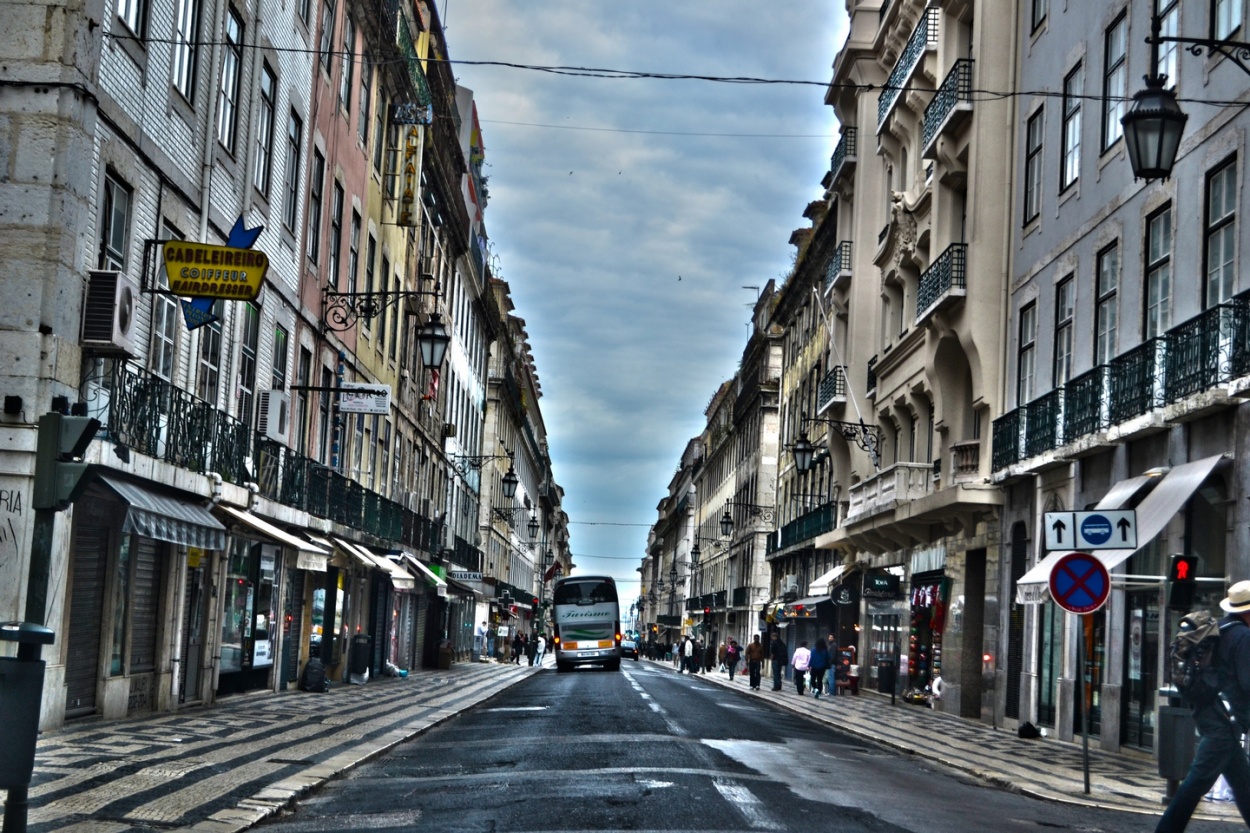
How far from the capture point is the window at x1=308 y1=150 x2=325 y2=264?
3075cm

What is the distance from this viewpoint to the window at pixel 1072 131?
26391mm

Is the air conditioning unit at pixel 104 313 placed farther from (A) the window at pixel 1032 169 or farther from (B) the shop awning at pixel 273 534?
(A) the window at pixel 1032 169

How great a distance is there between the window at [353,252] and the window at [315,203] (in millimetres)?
3203

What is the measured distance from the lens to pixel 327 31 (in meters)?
31.7

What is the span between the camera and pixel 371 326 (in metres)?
38.3

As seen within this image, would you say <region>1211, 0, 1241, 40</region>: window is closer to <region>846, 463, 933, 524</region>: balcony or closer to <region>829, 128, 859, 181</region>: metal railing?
<region>846, 463, 933, 524</region>: balcony

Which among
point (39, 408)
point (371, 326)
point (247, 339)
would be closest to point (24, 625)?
point (39, 408)

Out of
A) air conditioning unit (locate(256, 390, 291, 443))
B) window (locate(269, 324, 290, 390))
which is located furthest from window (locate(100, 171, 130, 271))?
window (locate(269, 324, 290, 390))

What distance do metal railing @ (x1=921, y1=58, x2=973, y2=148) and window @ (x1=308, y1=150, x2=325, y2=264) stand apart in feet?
40.1

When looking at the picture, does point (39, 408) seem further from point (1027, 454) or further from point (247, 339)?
point (1027, 454)

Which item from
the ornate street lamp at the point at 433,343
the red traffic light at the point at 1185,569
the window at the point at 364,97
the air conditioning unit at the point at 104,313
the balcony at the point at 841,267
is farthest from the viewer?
the balcony at the point at 841,267

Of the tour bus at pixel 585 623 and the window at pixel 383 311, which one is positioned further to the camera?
the tour bus at pixel 585 623

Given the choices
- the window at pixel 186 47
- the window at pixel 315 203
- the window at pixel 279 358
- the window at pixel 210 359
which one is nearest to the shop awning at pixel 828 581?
the window at pixel 315 203

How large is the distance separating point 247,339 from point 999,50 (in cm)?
1571
